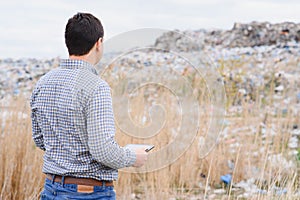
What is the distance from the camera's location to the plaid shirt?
7.71 feet

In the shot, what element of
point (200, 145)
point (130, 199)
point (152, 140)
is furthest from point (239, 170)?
point (130, 199)

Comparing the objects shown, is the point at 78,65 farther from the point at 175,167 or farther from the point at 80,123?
the point at 175,167

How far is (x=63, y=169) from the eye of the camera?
97.5 inches

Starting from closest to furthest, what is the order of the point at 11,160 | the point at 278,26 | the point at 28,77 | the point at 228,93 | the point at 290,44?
1. the point at 11,160
2. the point at 228,93
3. the point at 28,77
4. the point at 290,44
5. the point at 278,26

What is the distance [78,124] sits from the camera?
2.41 metres

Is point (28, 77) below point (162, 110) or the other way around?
the other way around

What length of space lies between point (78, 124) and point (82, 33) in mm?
376

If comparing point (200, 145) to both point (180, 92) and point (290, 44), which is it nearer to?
point (180, 92)

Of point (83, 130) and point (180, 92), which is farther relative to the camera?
point (180, 92)

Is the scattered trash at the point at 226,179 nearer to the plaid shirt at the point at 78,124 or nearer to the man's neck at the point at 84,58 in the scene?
the plaid shirt at the point at 78,124

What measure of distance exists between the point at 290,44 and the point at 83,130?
12.1 meters

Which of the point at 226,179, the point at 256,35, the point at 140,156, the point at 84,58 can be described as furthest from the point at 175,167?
the point at 256,35

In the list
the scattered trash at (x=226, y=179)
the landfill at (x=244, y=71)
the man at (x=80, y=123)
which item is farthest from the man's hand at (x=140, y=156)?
the scattered trash at (x=226, y=179)

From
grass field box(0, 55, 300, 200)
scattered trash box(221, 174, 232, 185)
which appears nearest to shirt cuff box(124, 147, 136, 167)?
grass field box(0, 55, 300, 200)
